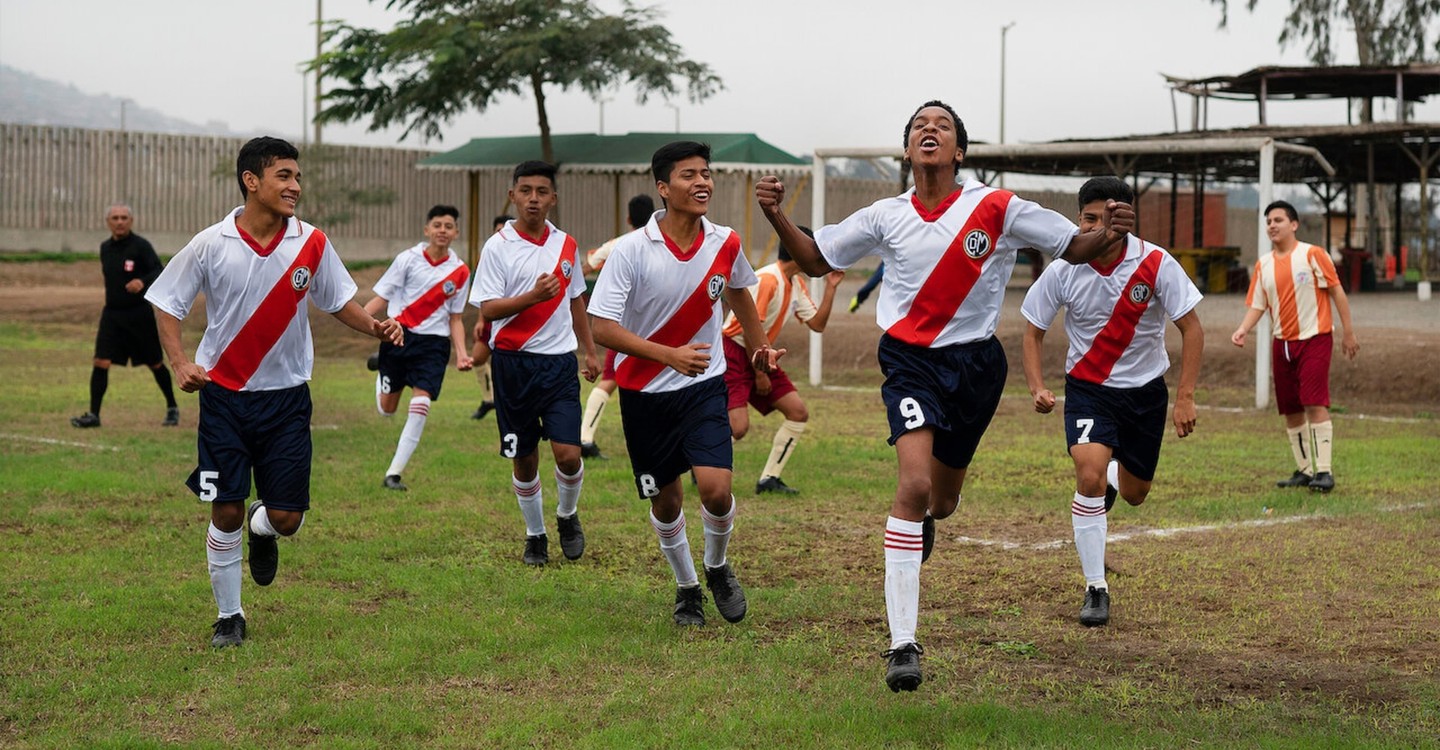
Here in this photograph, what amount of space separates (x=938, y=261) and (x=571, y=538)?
3129 mm

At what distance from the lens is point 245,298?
21.6ft

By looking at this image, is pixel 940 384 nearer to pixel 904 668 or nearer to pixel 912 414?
pixel 912 414

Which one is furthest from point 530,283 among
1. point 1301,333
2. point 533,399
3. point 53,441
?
point 53,441

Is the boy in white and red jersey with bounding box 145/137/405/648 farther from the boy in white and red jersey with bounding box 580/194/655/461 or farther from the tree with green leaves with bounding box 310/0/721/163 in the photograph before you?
the tree with green leaves with bounding box 310/0/721/163

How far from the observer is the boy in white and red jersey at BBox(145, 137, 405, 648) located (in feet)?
21.4

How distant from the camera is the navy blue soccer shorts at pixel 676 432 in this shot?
673cm

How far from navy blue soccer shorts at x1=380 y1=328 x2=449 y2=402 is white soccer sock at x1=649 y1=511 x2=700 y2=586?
536 cm

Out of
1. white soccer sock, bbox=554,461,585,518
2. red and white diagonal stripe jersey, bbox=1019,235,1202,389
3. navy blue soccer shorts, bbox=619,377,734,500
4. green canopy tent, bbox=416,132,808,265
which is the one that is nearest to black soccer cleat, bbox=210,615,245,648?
navy blue soccer shorts, bbox=619,377,734,500

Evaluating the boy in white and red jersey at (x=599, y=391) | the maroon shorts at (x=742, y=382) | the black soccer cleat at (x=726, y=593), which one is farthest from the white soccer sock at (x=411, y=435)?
the black soccer cleat at (x=726, y=593)

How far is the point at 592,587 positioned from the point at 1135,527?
3750 millimetres

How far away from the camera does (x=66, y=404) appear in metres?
16.4

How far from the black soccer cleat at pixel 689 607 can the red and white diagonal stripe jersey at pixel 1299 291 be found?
6.40 m

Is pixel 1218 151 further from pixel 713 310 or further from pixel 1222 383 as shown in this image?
pixel 713 310

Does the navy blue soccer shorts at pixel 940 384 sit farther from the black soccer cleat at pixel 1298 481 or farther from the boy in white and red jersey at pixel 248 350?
the black soccer cleat at pixel 1298 481
